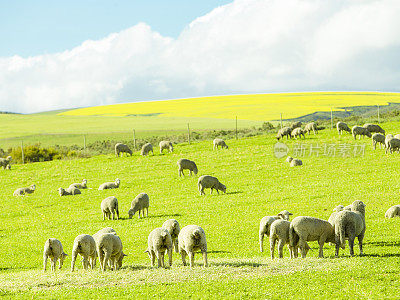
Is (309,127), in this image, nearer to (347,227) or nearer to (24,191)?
(24,191)

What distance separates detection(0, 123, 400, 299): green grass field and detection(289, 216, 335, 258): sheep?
0.74 meters

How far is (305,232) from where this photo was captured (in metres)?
16.5

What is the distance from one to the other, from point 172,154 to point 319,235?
131 feet

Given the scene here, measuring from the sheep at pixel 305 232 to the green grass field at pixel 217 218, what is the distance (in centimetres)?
74

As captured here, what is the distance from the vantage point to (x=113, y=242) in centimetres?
1656

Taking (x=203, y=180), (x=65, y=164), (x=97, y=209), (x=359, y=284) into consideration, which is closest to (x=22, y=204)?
(x=97, y=209)

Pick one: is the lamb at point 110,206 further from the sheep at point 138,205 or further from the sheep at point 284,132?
the sheep at point 284,132

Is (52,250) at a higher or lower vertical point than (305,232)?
lower

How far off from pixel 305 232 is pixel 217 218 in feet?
34.3

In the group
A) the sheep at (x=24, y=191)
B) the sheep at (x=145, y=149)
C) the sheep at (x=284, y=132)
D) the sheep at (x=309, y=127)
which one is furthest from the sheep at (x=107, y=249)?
the sheep at (x=309, y=127)

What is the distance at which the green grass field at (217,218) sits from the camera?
13.7m

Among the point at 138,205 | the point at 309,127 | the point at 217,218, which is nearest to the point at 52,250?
the point at 217,218

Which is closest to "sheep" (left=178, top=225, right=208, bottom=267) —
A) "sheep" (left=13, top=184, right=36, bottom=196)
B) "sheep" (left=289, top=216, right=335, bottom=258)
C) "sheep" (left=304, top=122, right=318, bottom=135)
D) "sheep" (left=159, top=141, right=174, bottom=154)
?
"sheep" (left=289, top=216, right=335, bottom=258)

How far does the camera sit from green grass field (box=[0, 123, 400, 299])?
44.9ft
